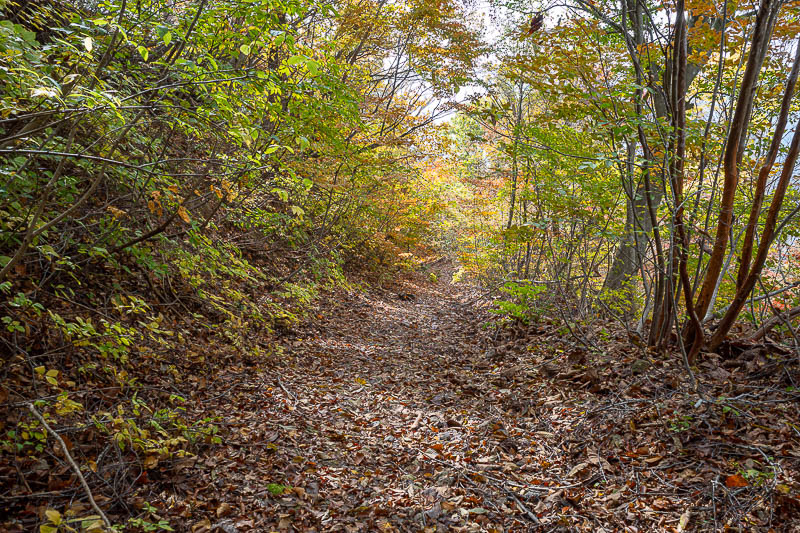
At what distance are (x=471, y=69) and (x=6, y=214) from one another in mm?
10046

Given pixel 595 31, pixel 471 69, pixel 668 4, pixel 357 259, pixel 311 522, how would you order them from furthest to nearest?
pixel 357 259 < pixel 471 69 < pixel 595 31 < pixel 668 4 < pixel 311 522

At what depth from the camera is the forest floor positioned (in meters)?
2.95

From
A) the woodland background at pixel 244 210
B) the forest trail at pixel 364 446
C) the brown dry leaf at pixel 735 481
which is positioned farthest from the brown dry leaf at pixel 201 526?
the brown dry leaf at pixel 735 481

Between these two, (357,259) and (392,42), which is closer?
(392,42)

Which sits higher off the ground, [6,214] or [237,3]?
[237,3]

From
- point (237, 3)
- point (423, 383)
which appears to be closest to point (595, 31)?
point (237, 3)

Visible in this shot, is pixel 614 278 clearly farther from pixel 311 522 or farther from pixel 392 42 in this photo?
pixel 392 42

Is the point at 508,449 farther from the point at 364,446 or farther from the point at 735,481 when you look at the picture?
the point at 735,481

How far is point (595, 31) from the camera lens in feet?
16.3

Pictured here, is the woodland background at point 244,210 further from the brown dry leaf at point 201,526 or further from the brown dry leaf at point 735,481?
the brown dry leaf at point 201,526

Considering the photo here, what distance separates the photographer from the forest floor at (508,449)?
9.69ft

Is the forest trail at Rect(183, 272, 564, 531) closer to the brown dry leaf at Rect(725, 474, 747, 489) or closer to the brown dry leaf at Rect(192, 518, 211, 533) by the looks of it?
the brown dry leaf at Rect(192, 518, 211, 533)

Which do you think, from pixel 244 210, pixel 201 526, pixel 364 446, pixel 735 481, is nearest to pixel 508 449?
pixel 364 446

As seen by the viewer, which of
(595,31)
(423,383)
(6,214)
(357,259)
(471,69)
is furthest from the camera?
(357,259)
